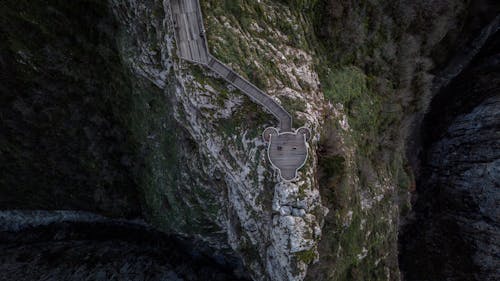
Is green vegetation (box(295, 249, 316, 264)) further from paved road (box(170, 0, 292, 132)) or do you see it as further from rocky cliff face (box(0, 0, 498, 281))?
paved road (box(170, 0, 292, 132))

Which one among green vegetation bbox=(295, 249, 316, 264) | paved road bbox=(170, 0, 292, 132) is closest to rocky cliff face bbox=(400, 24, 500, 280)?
green vegetation bbox=(295, 249, 316, 264)

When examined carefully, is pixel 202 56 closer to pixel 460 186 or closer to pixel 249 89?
pixel 249 89

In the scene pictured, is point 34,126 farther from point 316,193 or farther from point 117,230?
point 316,193

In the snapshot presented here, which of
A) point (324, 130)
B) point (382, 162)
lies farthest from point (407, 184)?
point (324, 130)

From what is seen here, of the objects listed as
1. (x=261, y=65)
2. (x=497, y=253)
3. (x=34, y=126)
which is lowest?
(x=497, y=253)

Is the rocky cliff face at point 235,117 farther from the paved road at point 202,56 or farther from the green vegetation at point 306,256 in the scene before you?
the paved road at point 202,56

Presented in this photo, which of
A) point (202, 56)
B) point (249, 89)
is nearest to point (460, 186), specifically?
point (249, 89)
